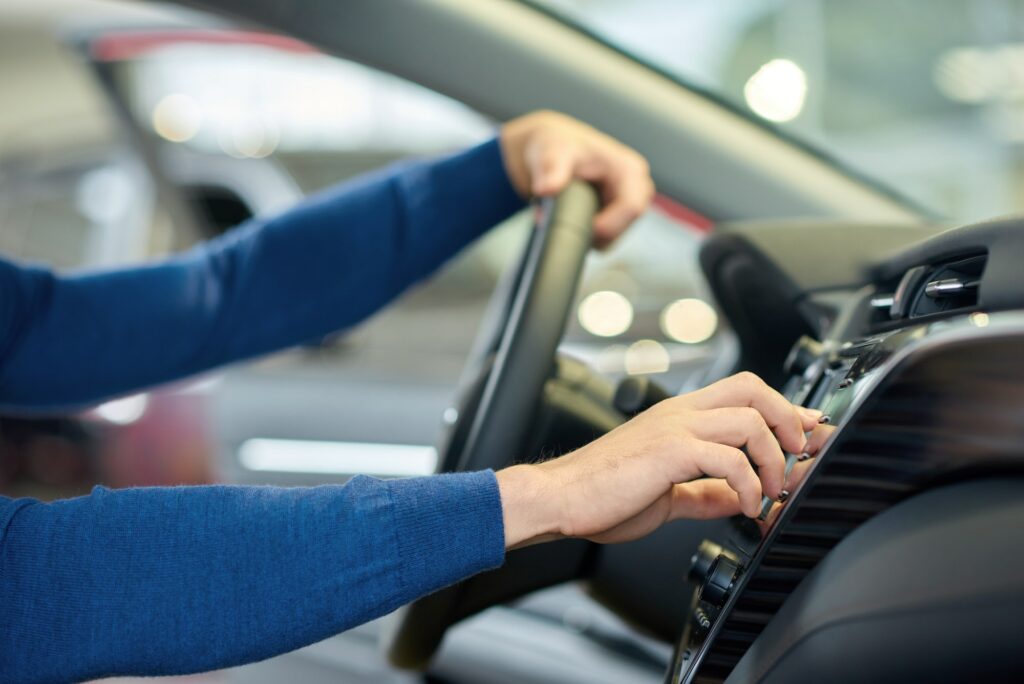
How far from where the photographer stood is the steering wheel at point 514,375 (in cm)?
76

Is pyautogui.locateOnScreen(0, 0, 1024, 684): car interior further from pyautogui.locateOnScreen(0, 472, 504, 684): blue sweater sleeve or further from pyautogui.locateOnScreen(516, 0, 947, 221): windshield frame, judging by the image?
pyautogui.locateOnScreen(0, 472, 504, 684): blue sweater sleeve

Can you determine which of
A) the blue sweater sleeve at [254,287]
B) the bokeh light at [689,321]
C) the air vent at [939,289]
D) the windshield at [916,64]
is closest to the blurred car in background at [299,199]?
the bokeh light at [689,321]

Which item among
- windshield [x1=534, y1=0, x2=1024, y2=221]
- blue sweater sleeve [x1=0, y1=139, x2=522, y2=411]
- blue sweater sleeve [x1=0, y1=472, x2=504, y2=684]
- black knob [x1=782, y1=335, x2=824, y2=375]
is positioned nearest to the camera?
blue sweater sleeve [x1=0, y1=472, x2=504, y2=684]

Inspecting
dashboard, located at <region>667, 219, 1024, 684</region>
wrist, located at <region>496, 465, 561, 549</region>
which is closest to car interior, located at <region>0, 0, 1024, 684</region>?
dashboard, located at <region>667, 219, 1024, 684</region>

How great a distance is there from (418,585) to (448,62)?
0.69m

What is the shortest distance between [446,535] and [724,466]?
146 millimetres

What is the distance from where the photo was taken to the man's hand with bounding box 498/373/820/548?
1.80 feet

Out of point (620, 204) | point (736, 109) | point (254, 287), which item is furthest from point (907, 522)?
point (254, 287)

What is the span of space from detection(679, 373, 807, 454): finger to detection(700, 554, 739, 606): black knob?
0.24ft

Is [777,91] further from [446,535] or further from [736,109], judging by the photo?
[446,535]

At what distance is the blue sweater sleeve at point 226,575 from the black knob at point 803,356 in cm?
28

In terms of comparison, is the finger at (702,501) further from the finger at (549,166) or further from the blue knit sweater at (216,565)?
the finger at (549,166)

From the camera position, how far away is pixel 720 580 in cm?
59

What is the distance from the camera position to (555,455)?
644mm
